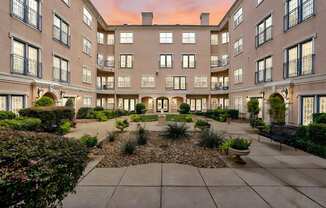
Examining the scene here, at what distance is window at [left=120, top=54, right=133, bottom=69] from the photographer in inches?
1225

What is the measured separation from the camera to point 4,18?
1174 centimetres

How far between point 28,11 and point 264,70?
21395mm

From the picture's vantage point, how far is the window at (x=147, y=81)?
31.0 m

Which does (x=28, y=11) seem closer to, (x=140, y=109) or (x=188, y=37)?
(x=140, y=109)

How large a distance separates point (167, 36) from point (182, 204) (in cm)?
3060

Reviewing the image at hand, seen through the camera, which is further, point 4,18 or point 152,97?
point 152,97

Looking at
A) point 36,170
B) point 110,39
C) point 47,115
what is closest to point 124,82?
point 110,39

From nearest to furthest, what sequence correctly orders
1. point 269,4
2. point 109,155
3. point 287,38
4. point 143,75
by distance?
point 109,155 < point 287,38 < point 269,4 < point 143,75

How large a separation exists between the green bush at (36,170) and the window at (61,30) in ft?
58.6

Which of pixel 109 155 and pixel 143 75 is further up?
pixel 143 75

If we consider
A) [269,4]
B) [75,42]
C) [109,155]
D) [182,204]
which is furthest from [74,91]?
[269,4]

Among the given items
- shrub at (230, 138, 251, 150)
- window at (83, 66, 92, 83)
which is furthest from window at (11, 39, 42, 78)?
shrub at (230, 138, 251, 150)

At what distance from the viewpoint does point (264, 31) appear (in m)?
18.5

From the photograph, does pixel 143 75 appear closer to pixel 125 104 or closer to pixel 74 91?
pixel 125 104
